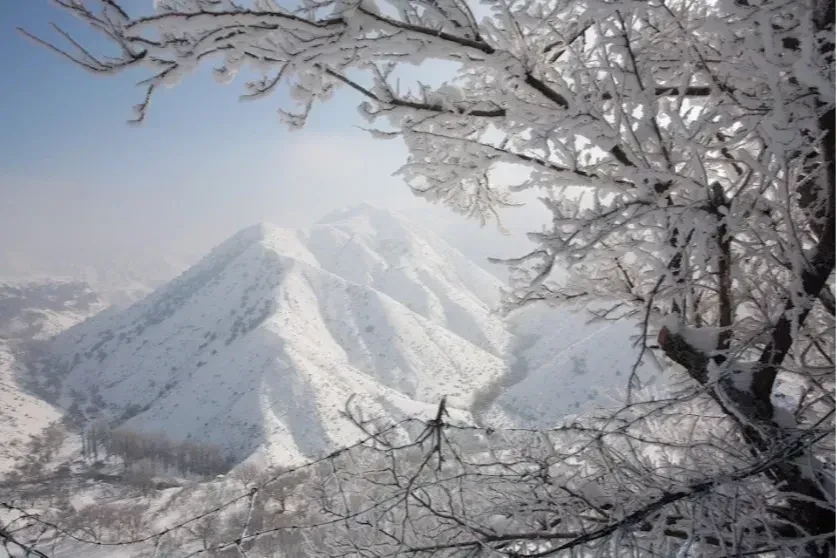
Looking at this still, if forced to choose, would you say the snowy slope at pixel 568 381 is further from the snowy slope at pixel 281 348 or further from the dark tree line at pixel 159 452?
the dark tree line at pixel 159 452

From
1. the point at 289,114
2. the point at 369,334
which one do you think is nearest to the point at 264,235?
the point at 369,334

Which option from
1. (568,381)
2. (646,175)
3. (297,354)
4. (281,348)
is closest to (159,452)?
(281,348)

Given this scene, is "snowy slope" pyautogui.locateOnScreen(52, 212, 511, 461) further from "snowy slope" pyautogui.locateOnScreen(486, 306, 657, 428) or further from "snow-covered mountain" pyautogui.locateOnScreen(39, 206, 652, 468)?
"snowy slope" pyautogui.locateOnScreen(486, 306, 657, 428)

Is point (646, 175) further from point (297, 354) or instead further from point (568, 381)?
point (297, 354)

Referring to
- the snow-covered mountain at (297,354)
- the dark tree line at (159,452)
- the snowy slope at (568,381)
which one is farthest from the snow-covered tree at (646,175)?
the dark tree line at (159,452)

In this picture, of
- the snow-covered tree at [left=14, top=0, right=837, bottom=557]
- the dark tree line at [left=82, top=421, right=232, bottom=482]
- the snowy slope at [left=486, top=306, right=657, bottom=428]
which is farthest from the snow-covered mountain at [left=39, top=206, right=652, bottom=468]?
the snow-covered tree at [left=14, top=0, right=837, bottom=557]
